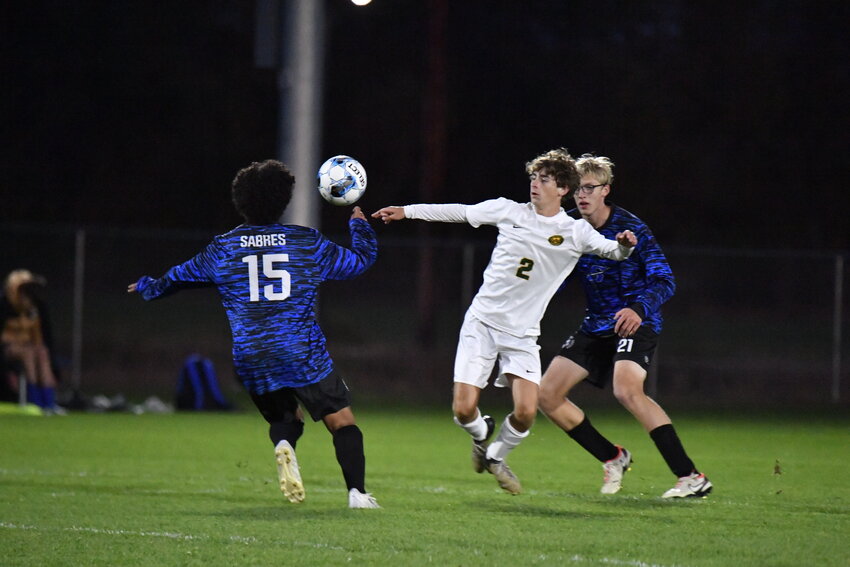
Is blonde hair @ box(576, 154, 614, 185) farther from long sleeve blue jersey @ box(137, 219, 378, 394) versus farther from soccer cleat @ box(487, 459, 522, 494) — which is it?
soccer cleat @ box(487, 459, 522, 494)

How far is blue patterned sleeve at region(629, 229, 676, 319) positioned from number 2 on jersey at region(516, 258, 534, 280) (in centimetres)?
63

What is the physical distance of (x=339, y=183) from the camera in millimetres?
7996

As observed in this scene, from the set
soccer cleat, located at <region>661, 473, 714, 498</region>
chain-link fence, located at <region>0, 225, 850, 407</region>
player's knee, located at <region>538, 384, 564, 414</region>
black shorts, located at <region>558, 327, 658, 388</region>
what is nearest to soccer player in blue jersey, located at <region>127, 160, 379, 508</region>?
player's knee, located at <region>538, 384, 564, 414</region>

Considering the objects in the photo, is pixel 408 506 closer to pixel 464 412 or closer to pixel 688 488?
pixel 464 412

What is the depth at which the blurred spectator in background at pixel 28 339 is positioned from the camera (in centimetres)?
1530

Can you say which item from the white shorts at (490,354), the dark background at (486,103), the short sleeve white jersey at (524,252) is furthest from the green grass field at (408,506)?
the dark background at (486,103)

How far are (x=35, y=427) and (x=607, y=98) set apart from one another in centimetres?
2526

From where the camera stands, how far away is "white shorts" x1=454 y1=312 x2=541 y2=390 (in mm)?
8141

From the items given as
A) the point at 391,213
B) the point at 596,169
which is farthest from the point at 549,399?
the point at 391,213

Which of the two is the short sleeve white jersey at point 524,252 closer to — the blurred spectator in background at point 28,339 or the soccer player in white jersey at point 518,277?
the soccer player in white jersey at point 518,277

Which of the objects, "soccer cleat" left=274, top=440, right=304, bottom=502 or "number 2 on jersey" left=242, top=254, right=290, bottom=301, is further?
"soccer cleat" left=274, top=440, right=304, bottom=502

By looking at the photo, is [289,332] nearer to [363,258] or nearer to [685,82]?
[363,258]

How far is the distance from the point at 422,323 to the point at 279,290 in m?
17.4

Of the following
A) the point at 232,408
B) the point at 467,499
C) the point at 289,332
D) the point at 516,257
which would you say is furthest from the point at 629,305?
the point at 232,408
